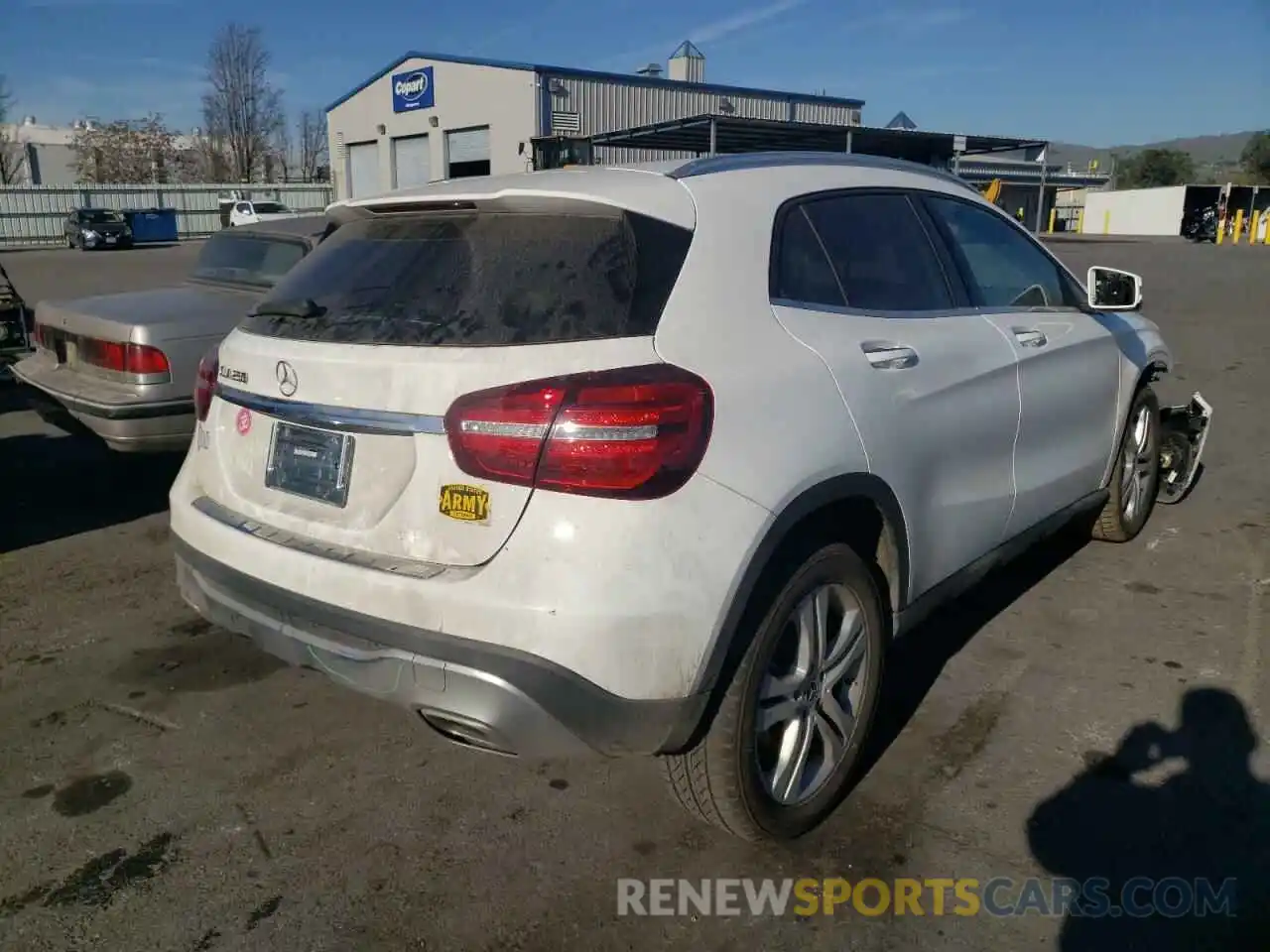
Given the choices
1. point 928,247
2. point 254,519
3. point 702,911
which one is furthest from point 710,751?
point 928,247

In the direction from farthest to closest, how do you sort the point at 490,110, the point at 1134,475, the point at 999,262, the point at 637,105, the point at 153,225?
the point at 153,225 < the point at 637,105 < the point at 490,110 < the point at 1134,475 < the point at 999,262

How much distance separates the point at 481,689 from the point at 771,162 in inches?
69.1

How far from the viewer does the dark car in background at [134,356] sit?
208 inches

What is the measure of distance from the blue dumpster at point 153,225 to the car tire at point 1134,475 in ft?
144

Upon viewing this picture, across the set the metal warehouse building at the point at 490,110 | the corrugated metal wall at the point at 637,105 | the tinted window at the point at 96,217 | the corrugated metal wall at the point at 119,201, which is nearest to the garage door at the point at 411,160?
the metal warehouse building at the point at 490,110

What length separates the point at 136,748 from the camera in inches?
128

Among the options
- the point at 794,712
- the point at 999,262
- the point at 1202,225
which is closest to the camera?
the point at 794,712

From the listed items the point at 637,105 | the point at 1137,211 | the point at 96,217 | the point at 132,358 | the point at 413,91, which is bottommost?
the point at 132,358

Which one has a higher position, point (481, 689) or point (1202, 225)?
point (1202, 225)

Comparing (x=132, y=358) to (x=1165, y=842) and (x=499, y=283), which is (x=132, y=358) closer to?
(x=499, y=283)

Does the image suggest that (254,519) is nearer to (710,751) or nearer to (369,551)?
(369,551)

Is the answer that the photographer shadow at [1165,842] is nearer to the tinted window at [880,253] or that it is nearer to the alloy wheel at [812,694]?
the alloy wheel at [812,694]

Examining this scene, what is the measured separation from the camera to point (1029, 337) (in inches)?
150

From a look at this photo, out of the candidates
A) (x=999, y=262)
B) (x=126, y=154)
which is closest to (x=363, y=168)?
(x=126, y=154)
